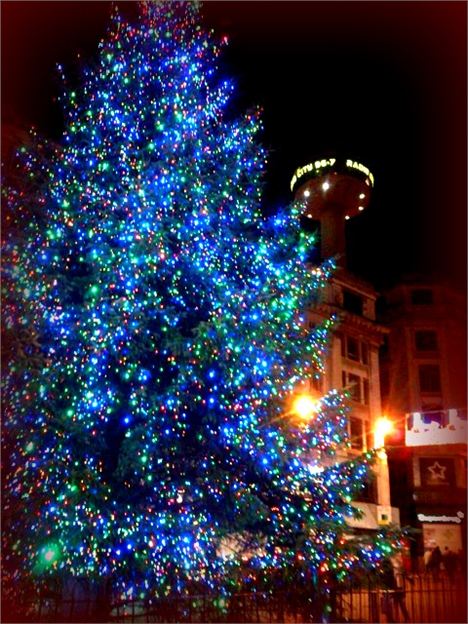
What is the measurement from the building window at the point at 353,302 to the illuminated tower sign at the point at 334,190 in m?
11.4

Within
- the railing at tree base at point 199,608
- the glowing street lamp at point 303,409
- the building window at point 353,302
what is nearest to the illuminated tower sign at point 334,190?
the building window at point 353,302

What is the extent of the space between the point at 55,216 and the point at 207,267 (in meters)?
2.81

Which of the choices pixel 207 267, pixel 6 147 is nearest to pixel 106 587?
A: pixel 207 267

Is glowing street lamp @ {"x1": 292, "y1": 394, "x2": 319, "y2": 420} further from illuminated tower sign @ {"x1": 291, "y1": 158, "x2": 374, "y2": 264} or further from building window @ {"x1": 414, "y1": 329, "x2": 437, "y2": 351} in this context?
illuminated tower sign @ {"x1": 291, "y1": 158, "x2": 374, "y2": 264}

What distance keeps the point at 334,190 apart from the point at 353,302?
16.4 meters

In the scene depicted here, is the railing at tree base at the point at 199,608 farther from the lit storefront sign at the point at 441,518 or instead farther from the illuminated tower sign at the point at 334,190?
the illuminated tower sign at the point at 334,190

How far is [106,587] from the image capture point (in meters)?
8.92

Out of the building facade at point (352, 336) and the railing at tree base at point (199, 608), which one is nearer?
the railing at tree base at point (199, 608)

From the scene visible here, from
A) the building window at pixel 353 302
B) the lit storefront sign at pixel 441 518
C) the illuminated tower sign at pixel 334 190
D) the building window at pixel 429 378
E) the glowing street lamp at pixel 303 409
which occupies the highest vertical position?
the illuminated tower sign at pixel 334 190

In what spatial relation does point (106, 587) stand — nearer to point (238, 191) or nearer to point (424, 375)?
point (238, 191)

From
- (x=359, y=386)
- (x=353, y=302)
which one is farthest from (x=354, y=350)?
(x=353, y=302)

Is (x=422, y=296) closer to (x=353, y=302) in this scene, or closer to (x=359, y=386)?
(x=353, y=302)

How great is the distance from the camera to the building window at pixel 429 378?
5050cm

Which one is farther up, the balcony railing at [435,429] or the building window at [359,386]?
the building window at [359,386]
